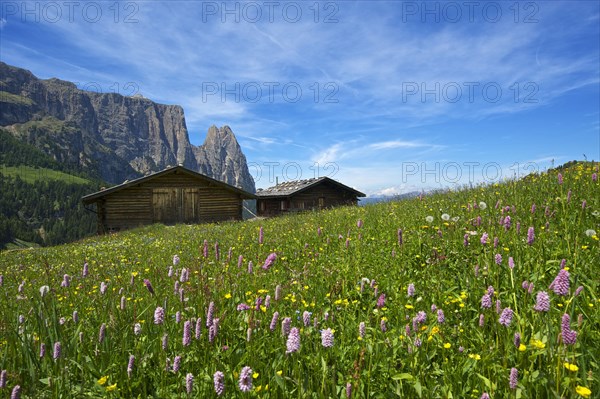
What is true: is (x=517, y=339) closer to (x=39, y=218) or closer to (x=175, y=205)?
(x=175, y=205)

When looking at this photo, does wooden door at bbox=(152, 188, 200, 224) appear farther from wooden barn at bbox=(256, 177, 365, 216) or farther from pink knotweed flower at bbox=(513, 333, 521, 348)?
pink knotweed flower at bbox=(513, 333, 521, 348)

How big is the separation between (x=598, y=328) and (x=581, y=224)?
9.36ft

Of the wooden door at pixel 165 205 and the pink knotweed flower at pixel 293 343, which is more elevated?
the wooden door at pixel 165 205

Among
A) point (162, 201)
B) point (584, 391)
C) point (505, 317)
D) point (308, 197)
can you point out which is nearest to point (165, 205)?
point (162, 201)

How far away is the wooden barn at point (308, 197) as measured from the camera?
43.7 meters

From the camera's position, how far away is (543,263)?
13.0 feet

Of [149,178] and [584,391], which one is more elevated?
[149,178]

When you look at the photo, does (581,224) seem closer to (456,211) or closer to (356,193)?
(456,211)

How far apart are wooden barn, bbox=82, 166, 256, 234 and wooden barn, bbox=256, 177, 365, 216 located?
8.84 m

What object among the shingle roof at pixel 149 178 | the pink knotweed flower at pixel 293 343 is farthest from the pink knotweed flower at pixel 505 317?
the shingle roof at pixel 149 178

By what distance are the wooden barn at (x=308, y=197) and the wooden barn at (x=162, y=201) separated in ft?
29.0

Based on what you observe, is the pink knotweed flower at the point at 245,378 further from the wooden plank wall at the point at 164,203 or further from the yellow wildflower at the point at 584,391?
the wooden plank wall at the point at 164,203

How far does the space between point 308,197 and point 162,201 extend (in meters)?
18.3

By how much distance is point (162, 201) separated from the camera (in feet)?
109
